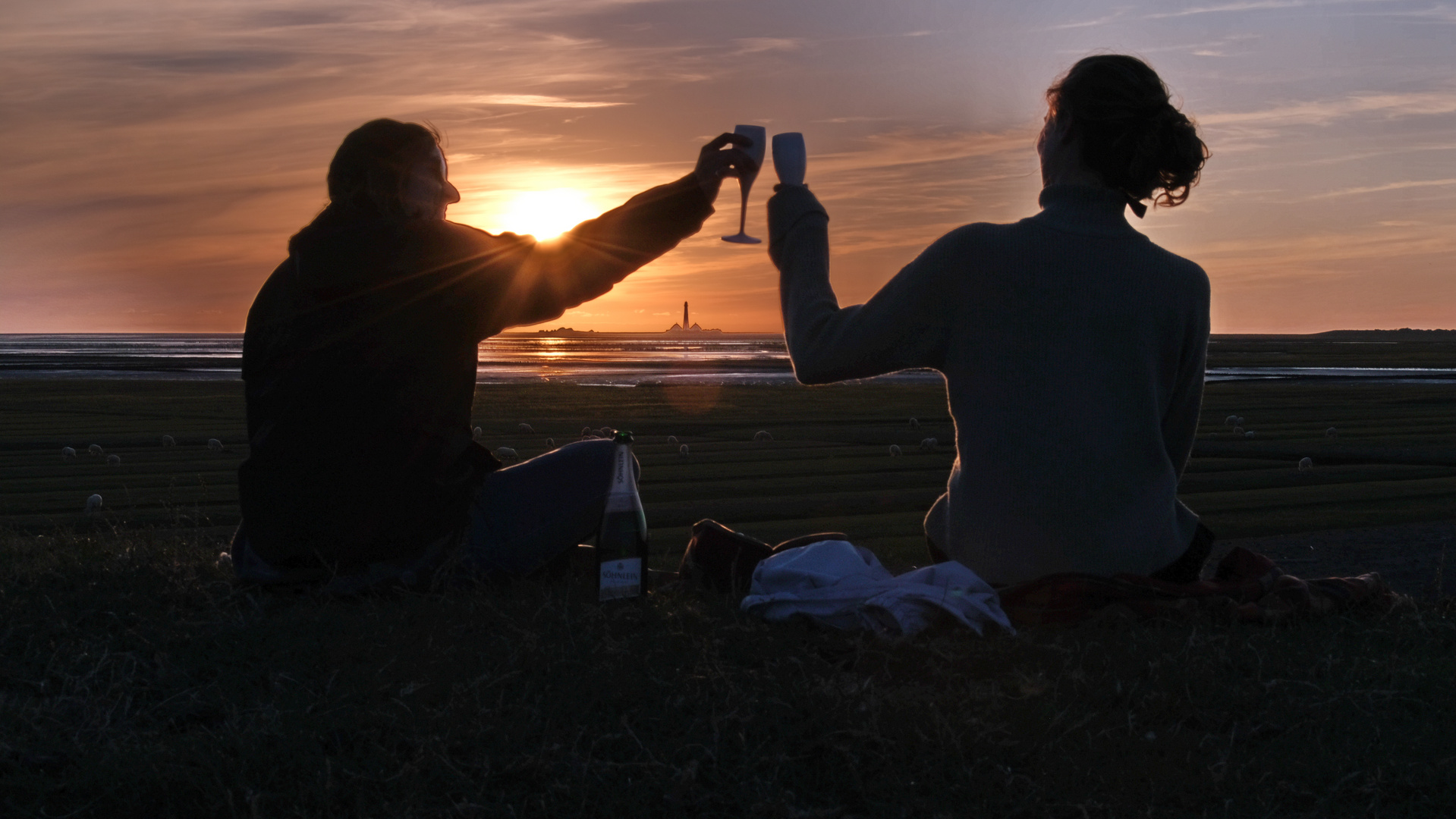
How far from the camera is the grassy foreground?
178 centimetres

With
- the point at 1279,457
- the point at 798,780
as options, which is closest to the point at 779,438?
the point at 1279,457

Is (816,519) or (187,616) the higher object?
(187,616)

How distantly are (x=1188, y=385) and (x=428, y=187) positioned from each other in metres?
1.83

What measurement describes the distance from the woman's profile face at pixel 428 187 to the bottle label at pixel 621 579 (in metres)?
0.95

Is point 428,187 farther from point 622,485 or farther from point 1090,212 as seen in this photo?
point 1090,212

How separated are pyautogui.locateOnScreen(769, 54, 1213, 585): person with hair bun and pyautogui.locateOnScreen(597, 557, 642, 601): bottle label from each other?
0.73 m

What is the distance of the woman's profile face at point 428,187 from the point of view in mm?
2701

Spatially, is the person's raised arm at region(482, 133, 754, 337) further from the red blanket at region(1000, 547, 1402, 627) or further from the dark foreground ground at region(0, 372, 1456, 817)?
the red blanket at region(1000, 547, 1402, 627)

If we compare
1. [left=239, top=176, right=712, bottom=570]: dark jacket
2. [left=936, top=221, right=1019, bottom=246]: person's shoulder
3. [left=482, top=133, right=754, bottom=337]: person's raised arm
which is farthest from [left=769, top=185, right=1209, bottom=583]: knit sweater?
[left=239, top=176, right=712, bottom=570]: dark jacket

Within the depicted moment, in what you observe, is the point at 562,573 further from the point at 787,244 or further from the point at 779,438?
the point at 779,438

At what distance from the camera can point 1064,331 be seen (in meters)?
2.38

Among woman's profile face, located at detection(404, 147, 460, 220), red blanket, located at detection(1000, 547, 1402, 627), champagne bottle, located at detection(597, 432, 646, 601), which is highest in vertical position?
woman's profile face, located at detection(404, 147, 460, 220)

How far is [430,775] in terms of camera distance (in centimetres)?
182

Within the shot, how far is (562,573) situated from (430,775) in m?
1.30
